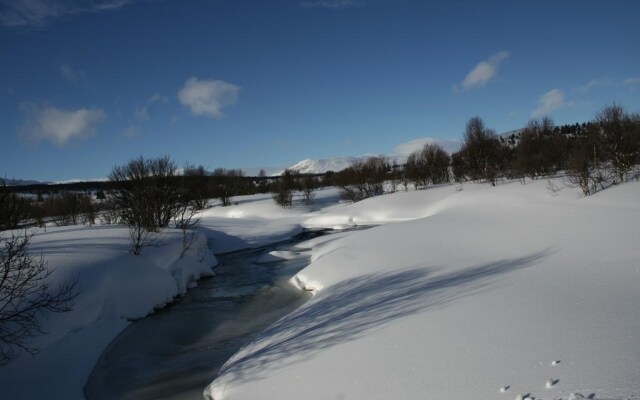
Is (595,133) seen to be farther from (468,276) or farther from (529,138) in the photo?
(468,276)

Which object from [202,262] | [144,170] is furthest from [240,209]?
[202,262]

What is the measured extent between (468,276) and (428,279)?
1.10 meters

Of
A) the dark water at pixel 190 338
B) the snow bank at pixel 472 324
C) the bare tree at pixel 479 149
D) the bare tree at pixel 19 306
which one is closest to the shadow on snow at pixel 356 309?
the snow bank at pixel 472 324

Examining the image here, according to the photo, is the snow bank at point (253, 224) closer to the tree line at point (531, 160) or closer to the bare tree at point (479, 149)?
the tree line at point (531, 160)

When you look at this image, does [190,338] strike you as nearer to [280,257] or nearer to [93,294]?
[93,294]

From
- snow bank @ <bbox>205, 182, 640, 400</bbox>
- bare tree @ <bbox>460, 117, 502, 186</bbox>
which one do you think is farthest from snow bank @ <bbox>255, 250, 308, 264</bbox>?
bare tree @ <bbox>460, 117, 502, 186</bbox>

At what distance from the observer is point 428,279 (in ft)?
35.5

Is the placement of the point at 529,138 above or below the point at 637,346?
→ above

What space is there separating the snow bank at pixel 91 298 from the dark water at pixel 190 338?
47 cm

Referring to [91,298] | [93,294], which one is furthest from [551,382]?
[93,294]

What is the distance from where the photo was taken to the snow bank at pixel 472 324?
506 centimetres

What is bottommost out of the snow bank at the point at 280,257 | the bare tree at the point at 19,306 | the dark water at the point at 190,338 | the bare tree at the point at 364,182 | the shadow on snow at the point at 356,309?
the dark water at the point at 190,338

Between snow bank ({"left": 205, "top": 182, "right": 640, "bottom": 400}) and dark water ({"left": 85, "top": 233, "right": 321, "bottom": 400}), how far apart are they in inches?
39.0

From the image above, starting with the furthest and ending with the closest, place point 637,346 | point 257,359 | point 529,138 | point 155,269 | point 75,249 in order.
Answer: point 529,138, point 155,269, point 75,249, point 257,359, point 637,346
